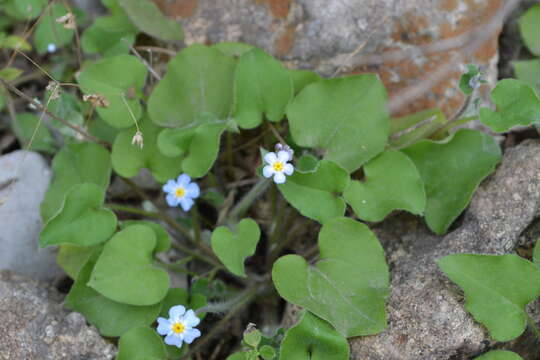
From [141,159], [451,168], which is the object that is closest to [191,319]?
[141,159]

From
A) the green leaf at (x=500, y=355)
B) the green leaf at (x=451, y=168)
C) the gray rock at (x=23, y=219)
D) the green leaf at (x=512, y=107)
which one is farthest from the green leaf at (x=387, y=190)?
the gray rock at (x=23, y=219)

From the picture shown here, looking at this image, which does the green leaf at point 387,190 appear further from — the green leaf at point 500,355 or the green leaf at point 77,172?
the green leaf at point 77,172

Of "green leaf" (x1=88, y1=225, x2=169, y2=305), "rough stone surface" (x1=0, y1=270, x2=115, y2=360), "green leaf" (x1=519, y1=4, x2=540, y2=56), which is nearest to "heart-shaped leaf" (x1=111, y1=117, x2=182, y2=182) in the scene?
"green leaf" (x1=88, y1=225, x2=169, y2=305)

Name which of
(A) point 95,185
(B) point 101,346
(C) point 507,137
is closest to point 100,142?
(A) point 95,185

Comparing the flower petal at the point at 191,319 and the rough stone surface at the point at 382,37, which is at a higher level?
the rough stone surface at the point at 382,37

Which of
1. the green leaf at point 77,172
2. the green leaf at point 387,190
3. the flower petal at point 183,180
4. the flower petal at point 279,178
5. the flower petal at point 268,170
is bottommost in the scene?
the green leaf at point 77,172

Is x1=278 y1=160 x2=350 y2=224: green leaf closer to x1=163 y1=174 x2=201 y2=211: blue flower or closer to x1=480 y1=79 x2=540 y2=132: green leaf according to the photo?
x1=163 y1=174 x2=201 y2=211: blue flower

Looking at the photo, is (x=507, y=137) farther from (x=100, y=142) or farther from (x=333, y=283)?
(x=100, y=142)
